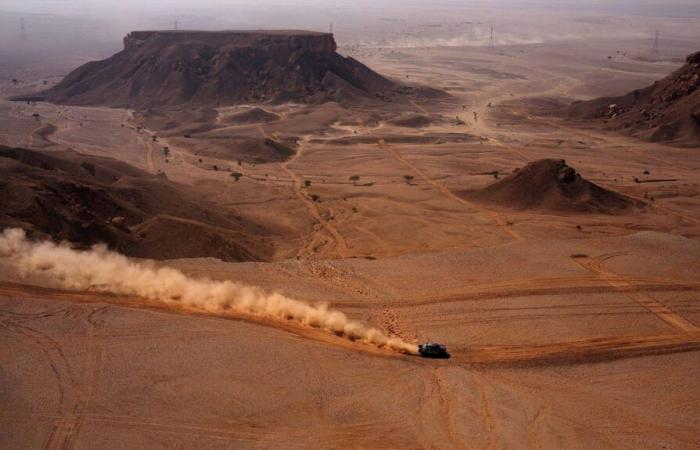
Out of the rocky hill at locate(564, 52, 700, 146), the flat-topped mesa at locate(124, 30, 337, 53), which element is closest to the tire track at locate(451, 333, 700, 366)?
the rocky hill at locate(564, 52, 700, 146)

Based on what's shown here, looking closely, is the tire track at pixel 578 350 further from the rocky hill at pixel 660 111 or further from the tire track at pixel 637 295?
the rocky hill at pixel 660 111

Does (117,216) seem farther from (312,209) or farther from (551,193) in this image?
(551,193)

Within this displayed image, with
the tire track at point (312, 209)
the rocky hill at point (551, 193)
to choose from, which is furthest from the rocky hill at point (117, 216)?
the rocky hill at point (551, 193)

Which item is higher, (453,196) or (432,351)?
(453,196)

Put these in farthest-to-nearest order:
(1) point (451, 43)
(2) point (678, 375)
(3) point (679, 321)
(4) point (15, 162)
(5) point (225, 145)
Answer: (1) point (451, 43), (5) point (225, 145), (4) point (15, 162), (3) point (679, 321), (2) point (678, 375)

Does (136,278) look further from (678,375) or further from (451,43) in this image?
(451,43)

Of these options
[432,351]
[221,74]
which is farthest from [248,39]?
[432,351]

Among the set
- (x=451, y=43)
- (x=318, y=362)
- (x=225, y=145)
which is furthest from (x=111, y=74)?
(x=451, y=43)
